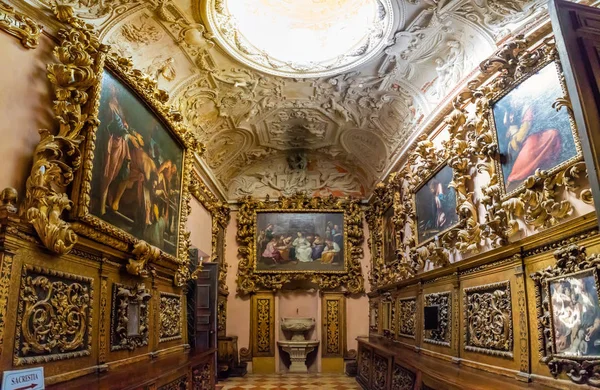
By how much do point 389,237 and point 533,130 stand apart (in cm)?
654

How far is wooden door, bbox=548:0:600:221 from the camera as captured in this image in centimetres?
289

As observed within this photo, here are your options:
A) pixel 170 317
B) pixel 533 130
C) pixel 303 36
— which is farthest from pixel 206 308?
pixel 533 130

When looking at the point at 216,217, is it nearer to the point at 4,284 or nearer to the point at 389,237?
the point at 389,237

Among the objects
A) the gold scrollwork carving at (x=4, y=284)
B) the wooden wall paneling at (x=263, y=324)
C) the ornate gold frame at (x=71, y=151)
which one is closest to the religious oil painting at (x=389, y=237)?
the wooden wall paneling at (x=263, y=324)

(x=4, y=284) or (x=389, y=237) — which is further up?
(x=389, y=237)

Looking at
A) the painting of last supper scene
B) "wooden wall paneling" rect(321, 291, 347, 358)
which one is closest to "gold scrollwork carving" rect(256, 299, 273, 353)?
the painting of last supper scene

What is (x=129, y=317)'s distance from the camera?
628cm

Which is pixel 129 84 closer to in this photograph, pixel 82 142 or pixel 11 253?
pixel 82 142

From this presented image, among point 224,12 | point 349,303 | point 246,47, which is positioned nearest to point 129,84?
point 224,12

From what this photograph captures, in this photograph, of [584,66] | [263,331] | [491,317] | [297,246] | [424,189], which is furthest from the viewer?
[297,246]

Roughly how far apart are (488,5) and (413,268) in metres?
5.17

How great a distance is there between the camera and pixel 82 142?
16.9ft

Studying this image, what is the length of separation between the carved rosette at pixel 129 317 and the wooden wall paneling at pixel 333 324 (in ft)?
24.6

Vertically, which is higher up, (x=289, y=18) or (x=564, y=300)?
(x=289, y=18)
